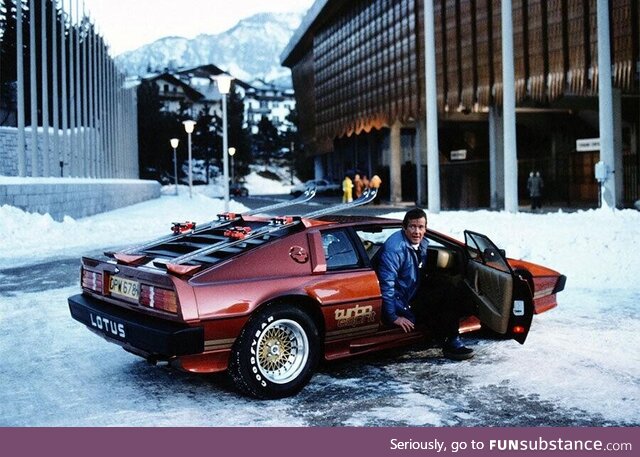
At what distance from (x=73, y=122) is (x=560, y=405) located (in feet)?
89.8

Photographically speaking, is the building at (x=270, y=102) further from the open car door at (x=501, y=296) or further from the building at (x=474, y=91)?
the open car door at (x=501, y=296)

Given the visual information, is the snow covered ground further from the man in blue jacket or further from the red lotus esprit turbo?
the red lotus esprit turbo

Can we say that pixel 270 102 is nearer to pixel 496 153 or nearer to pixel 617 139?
pixel 496 153

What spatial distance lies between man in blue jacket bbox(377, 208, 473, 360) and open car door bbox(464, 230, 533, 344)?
0.28m

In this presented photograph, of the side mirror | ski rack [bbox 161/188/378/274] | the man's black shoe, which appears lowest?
the man's black shoe

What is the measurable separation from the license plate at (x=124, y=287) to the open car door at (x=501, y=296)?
105 inches

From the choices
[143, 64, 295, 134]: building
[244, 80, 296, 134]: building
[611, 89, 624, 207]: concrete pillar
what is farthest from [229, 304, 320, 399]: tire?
[244, 80, 296, 134]: building

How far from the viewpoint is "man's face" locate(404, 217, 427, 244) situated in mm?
5723

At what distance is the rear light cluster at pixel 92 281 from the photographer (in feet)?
18.4

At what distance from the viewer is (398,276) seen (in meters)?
5.73

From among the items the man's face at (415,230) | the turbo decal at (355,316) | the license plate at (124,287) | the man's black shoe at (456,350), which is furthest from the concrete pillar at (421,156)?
the license plate at (124,287)

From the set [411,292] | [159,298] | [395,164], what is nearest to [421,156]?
[395,164]

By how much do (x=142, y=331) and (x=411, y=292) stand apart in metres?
2.15

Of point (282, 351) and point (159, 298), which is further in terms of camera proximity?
point (282, 351)
